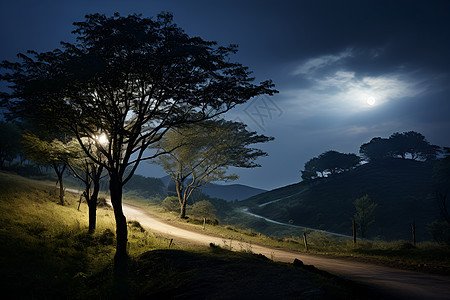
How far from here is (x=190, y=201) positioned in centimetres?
6931

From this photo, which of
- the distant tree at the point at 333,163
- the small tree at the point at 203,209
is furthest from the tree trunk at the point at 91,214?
the distant tree at the point at 333,163

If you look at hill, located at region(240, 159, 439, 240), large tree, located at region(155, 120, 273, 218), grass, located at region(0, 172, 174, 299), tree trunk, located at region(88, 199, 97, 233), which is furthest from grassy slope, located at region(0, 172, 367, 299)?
hill, located at region(240, 159, 439, 240)

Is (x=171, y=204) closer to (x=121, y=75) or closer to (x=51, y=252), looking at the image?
(x=51, y=252)

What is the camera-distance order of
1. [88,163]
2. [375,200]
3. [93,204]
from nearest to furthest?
[88,163], [93,204], [375,200]

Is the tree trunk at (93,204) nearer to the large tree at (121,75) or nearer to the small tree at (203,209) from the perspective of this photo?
the large tree at (121,75)

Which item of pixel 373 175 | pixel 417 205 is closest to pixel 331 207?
pixel 417 205

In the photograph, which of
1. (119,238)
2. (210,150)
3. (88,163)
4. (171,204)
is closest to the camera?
(119,238)

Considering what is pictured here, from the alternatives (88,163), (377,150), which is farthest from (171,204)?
(377,150)

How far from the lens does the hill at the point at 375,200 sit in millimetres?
56594

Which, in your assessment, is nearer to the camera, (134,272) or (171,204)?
(134,272)

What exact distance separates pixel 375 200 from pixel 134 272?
75.5 meters

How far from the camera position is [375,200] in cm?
6912

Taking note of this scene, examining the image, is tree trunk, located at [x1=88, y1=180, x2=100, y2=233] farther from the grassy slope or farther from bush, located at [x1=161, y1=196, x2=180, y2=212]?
bush, located at [x1=161, y1=196, x2=180, y2=212]

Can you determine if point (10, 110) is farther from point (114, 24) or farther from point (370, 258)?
point (370, 258)
